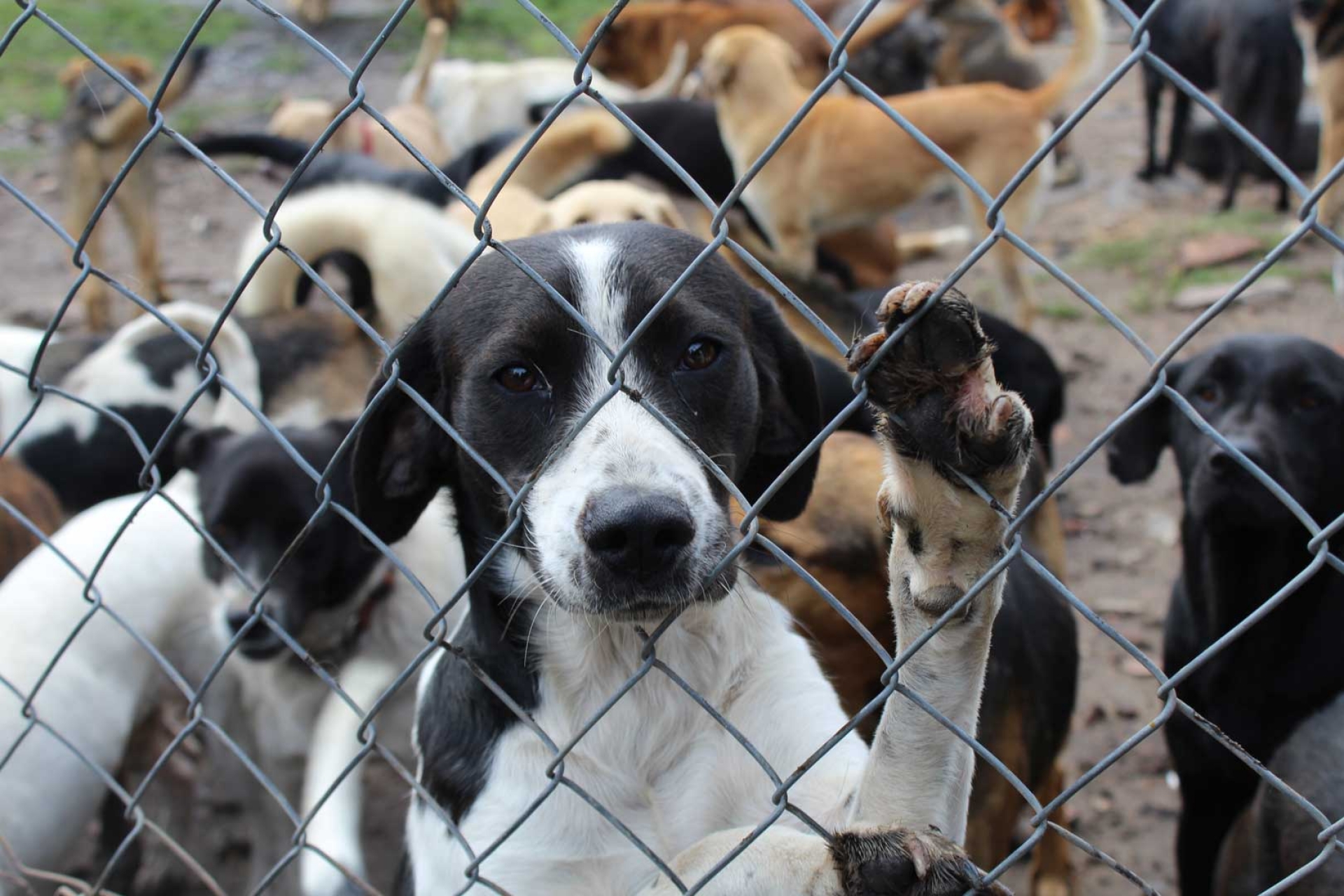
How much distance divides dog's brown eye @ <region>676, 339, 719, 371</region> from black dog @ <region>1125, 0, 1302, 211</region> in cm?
690

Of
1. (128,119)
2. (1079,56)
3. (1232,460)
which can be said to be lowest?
(1232,460)

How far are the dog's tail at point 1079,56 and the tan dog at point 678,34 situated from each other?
147 inches

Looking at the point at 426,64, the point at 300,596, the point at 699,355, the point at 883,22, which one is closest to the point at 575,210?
the point at 300,596

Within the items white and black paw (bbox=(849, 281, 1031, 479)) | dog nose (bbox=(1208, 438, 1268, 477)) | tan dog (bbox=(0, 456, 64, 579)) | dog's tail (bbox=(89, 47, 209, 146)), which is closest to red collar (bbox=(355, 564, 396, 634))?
tan dog (bbox=(0, 456, 64, 579))

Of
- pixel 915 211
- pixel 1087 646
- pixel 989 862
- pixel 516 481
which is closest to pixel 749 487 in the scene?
pixel 516 481

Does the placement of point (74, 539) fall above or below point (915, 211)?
below

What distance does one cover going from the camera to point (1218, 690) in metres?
2.87

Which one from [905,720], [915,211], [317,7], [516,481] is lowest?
[905,720]

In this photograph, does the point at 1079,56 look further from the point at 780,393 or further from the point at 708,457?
the point at 708,457

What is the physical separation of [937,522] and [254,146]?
5335 millimetres

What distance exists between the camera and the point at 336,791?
8.73ft

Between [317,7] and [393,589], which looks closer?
[393,589]

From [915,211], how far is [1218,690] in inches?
255

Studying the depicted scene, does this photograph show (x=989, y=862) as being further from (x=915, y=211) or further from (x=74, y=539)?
(x=915, y=211)
